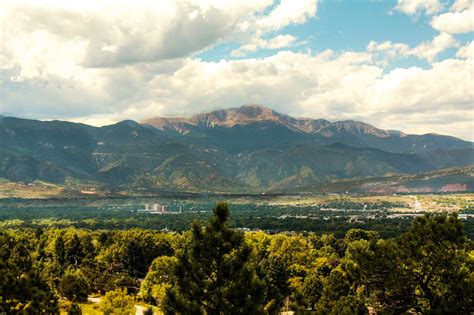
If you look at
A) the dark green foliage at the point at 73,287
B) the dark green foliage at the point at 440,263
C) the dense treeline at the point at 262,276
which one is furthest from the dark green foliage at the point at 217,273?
the dark green foliage at the point at 73,287

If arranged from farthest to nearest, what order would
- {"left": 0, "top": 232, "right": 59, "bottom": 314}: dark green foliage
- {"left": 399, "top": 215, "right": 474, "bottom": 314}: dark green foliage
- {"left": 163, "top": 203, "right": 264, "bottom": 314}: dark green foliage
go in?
{"left": 399, "top": 215, "right": 474, "bottom": 314}: dark green foliage, {"left": 0, "top": 232, "right": 59, "bottom": 314}: dark green foliage, {"left": 163, "top": 203, "right": 264, "bottom": 314}: dark green foliage

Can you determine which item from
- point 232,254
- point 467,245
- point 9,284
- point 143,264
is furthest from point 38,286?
point 143,264

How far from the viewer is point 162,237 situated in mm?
124750

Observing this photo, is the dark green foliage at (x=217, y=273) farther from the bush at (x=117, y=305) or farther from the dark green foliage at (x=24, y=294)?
the bush at (x=117, y=305)

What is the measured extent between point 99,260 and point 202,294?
80774 mm

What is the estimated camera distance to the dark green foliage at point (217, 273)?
29.6 metres

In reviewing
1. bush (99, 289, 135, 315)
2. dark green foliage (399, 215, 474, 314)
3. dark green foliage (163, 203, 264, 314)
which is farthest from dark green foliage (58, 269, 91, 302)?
dark green foliage (399, 215, 474, 314)

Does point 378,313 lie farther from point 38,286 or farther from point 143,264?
point 143,264

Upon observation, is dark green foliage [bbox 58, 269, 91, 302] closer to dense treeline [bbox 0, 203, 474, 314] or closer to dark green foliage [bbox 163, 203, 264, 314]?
dense treeline [bbox 0, 203, 474, 314]

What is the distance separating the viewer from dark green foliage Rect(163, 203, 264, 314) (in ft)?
97.0

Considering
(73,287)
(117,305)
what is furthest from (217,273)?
(73,287)

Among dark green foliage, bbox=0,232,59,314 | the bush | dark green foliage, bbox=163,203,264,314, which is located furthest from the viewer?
the bush

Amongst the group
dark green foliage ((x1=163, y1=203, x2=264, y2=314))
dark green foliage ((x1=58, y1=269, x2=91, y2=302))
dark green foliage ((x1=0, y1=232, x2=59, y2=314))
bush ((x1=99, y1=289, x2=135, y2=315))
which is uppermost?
dark green foliage ((x1=163, y1=203, x2=264, y2=314))

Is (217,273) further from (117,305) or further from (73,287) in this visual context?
(73,287)
